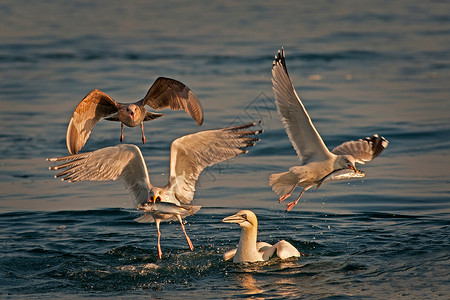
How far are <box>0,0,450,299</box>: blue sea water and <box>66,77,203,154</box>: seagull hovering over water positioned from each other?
137 centimetres

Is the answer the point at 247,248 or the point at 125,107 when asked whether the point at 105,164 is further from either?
the point at 247,248

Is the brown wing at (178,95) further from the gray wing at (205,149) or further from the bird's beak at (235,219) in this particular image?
the bird's beak at (235,219)

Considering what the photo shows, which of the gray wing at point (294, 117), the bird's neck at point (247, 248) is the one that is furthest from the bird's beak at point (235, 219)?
the gray wing at point (294, 117)

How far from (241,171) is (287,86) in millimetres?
4095

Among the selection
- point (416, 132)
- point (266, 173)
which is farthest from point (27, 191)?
point (416, 132)

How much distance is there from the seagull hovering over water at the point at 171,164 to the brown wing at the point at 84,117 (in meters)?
0.86

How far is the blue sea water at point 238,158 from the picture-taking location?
824cm

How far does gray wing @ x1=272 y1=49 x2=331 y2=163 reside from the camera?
871 centimetres

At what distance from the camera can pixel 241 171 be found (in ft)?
41.6

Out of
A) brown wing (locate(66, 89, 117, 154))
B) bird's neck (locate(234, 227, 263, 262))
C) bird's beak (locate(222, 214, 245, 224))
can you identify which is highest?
brown wing (locate(66, 89, 117, 154))

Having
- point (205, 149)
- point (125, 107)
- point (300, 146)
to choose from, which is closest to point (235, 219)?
point (205, 149)

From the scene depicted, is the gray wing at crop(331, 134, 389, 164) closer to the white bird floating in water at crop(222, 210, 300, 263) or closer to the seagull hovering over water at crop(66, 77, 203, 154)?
the white bird floating in water at crop(222, 210, 300, 263)

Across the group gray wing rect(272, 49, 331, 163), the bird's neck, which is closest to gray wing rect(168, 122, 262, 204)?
gray wing rect(272, 49, 331, 163)

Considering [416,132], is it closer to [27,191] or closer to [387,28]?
Result: [27,191]
